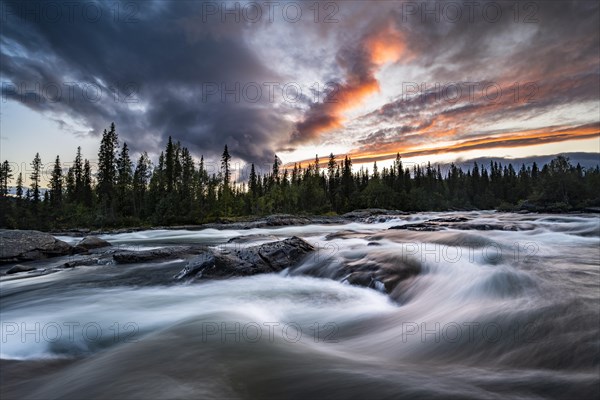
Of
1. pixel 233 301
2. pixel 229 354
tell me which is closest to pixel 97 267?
pixel 233 301

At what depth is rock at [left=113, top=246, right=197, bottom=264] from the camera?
10.9 m

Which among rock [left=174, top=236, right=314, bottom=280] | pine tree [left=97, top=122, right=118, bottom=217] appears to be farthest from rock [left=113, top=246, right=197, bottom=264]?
pine tree [left=97, top=122, right=118, bottom=217]

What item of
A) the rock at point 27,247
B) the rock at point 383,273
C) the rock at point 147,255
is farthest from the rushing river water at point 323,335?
the rock at point 27,247

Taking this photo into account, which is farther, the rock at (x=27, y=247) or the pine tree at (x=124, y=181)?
the pine tree at (x=124, y=181)

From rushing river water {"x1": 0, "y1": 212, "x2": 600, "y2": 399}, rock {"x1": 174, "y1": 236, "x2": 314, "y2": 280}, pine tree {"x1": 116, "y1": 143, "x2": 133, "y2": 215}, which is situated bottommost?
rushing river water {"x1": 0, "y1": 212, "x2": 600, "y2": 399}

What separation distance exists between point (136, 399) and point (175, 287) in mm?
5240

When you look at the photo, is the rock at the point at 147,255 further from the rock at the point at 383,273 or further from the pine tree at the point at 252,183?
the pine tree at the point at 252,183

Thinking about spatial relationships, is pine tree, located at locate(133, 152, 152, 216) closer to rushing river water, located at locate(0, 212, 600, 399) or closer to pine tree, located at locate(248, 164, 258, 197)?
pine tree, located at locate(248, 164, 258, 197)

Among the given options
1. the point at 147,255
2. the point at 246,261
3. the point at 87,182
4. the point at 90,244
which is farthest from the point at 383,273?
the point at 87,182

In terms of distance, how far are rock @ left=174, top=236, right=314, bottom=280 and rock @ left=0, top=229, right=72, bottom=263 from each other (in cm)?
956

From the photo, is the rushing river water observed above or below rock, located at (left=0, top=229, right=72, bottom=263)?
below

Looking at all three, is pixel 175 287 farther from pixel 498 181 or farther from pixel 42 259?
pixel 498 181

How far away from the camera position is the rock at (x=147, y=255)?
35.7ft

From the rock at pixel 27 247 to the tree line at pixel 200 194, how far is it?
97.9 feet
